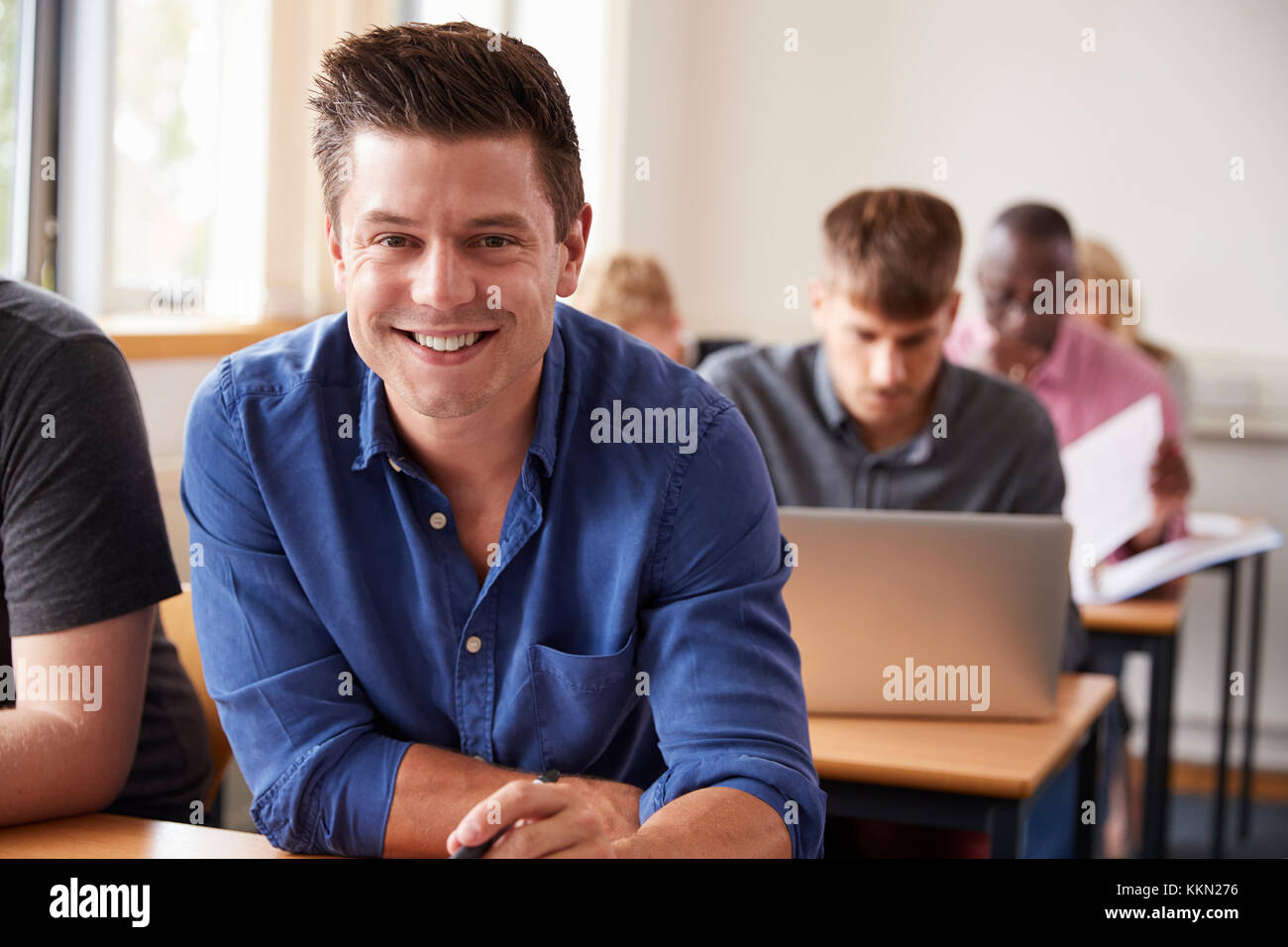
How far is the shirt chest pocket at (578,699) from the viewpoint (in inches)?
44.5

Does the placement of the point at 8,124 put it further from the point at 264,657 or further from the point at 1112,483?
the point at 1112,483

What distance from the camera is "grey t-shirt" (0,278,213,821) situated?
114 centimetres

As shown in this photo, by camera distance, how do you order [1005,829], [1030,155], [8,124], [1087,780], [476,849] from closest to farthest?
[476,849] < [1005,829] < [1087,780] < [8,124] < [1030,155]

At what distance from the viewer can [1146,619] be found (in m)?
2.23

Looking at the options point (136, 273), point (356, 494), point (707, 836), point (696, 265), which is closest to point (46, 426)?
point (356, 494)

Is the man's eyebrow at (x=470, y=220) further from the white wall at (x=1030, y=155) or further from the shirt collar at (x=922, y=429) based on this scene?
the white wall at (x=1030, y=155)

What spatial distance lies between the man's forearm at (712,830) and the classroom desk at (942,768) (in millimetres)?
324

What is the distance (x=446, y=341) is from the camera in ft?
3.44

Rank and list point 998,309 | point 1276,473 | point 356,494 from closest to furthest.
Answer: point 356,494 < point 998,309 < point 1276,473

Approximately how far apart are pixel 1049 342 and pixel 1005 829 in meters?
1.86

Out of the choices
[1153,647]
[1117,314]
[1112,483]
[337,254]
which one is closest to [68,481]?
[337,254]
